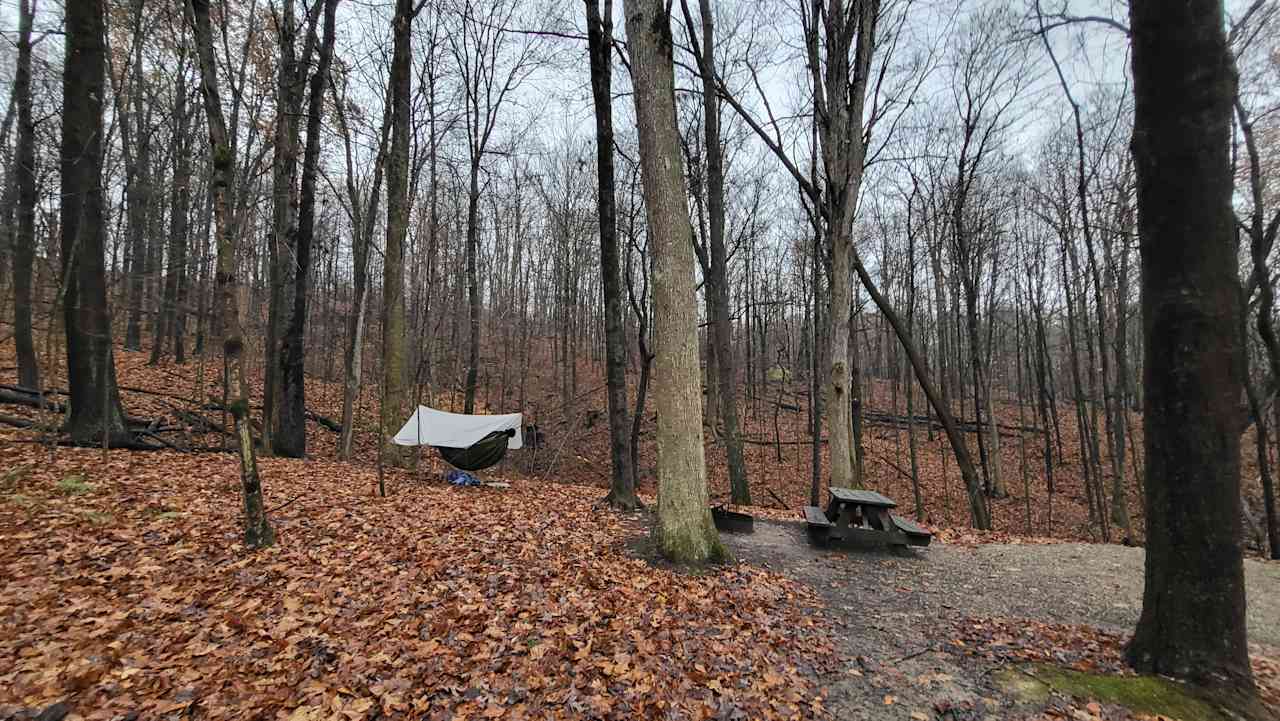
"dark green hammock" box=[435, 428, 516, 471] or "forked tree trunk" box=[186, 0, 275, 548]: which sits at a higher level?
"forked tree trunk" box=[186, 0, 275, 548]

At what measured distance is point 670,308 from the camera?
4445 mm

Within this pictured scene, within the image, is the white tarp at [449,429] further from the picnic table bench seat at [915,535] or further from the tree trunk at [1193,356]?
the tree trunk at [1193,356]

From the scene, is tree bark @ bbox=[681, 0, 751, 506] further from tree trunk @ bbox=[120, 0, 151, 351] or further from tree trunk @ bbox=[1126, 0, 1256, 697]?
tree trunk @ bbox=[120, 0, 151, 351]

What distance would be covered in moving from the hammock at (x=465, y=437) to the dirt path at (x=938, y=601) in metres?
4.29

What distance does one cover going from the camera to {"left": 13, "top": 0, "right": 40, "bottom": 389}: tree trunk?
8.45m

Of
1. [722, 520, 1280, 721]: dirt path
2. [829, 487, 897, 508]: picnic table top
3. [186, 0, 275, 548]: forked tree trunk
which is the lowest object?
[722, 520, 1280, 721]: dirt path

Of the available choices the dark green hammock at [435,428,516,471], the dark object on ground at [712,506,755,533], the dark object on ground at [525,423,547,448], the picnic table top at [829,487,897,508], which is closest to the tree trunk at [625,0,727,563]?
the dark object on ground at [712,506,755,533]

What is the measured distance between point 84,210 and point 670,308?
7.50m

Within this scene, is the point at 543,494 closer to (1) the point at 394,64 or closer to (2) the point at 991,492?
(1) the point at 394,64

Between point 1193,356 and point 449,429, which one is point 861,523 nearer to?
point 1193,356

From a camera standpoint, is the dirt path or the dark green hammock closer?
the dirt path

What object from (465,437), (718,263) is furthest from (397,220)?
(718,263)

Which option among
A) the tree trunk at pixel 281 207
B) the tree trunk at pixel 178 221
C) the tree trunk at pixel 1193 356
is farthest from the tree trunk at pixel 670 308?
the tree trunk at pixel 178 221

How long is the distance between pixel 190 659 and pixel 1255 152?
11.5 meters
